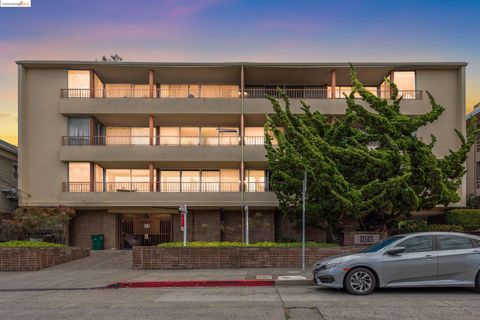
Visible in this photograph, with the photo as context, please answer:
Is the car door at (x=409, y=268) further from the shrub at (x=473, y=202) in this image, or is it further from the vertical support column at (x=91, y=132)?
the shrub at (x=473, y=202)

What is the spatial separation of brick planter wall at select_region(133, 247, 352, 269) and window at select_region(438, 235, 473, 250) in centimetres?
614

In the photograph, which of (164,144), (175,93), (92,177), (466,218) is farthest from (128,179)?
(466,218)

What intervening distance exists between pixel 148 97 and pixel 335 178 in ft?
48.6

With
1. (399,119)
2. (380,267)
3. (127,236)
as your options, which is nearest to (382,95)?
(399,119)

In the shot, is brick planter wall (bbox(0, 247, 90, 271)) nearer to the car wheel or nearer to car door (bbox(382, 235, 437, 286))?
the car wheel

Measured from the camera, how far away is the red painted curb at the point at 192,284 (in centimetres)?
1309

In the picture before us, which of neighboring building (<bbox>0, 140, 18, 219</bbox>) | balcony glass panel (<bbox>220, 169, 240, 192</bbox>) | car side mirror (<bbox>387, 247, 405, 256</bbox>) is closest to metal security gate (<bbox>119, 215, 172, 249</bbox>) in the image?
balcony glass panel (<bbox>220, 169, 240, 192</bbox>)

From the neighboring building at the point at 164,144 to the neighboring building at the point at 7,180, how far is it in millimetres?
3884

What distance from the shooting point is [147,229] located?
29.8 m

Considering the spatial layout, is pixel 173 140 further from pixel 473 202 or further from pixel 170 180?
pixel 473 202

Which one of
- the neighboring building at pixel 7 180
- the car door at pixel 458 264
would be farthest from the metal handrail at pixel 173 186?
the car door at pixel 458 264

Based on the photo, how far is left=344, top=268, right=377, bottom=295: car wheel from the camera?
1070cm

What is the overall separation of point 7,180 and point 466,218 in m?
28.9

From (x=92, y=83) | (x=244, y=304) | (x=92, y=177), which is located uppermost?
(x=92, y=83)
